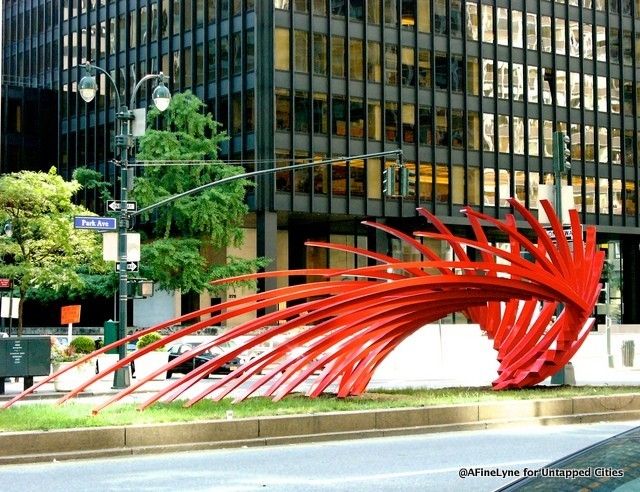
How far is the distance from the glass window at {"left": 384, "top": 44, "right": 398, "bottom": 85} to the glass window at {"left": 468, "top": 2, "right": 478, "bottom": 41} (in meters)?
6.15

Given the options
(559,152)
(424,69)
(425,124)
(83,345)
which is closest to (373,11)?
(424,69)

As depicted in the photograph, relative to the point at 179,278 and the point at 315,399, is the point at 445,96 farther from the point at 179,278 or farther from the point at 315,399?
the point at 315,399

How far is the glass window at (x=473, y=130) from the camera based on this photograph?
74.9 m

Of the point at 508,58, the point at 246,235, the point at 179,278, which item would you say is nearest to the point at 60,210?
the point at 179,278

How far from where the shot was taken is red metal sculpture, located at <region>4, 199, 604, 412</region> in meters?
19.1

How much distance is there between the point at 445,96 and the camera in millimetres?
74000

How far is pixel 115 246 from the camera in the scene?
3070 centimetres

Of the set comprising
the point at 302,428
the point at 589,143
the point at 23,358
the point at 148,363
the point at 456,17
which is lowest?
the point at 148,363

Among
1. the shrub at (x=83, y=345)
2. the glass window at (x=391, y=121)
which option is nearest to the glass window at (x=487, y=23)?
the glass window at (x=391, y=121)

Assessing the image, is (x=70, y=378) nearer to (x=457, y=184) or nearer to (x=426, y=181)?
(x=426, y=181)

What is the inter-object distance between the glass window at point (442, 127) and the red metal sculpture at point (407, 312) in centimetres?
5043

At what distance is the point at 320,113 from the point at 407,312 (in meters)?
49.4

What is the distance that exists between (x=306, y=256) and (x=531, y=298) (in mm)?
56829

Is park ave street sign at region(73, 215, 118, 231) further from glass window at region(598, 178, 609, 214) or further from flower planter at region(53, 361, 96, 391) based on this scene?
glass window at region(598, 178, 609, 214)
